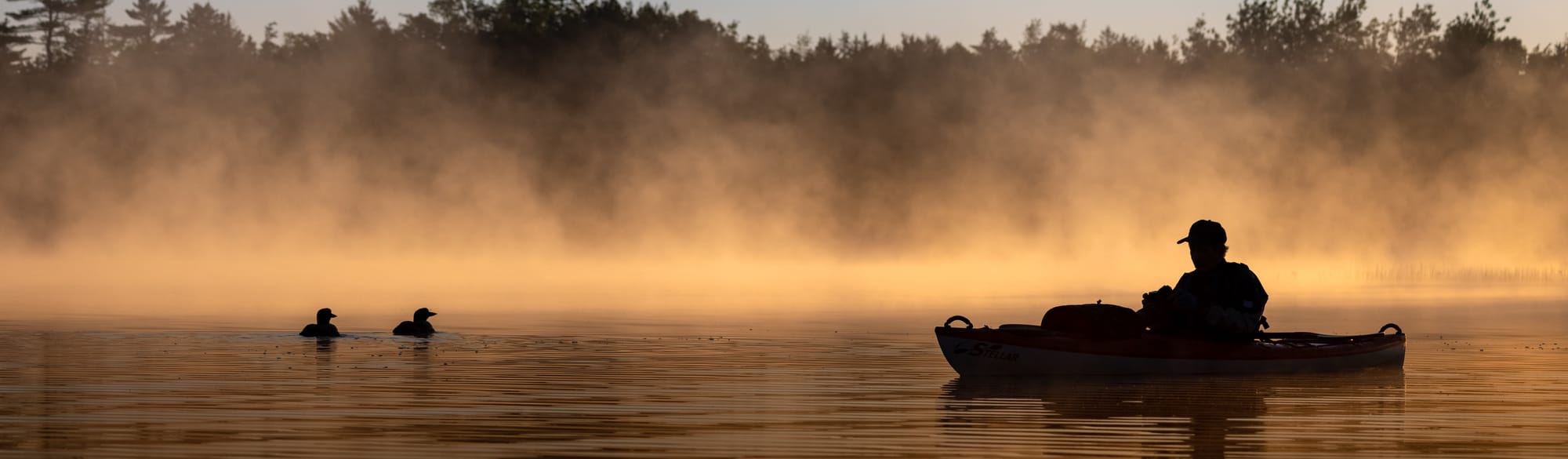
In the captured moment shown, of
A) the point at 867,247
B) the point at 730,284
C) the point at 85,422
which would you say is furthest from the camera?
the point at 867,247

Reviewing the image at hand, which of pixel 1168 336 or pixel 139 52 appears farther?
pixel 139 52

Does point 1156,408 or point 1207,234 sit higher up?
point 1207,234

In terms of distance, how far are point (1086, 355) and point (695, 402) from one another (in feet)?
15.1

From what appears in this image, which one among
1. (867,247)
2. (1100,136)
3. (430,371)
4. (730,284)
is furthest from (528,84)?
(430,371)

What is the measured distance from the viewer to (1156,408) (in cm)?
1591

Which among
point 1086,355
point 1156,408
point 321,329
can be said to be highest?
point 321,329

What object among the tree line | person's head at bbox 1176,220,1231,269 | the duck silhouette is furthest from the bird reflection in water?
the tree line

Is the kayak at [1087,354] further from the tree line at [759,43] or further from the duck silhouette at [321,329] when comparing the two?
the tree line at [759,43]

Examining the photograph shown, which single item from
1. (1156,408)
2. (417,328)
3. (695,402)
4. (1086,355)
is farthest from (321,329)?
(1156,408)

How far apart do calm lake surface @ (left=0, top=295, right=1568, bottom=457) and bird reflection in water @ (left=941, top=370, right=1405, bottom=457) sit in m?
0.04

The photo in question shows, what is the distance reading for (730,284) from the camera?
47719 millimetres

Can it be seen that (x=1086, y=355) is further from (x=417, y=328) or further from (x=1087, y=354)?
(x=417, y=328)

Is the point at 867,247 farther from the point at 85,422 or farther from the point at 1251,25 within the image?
the point at 85,422

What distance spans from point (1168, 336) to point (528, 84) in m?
70.3
